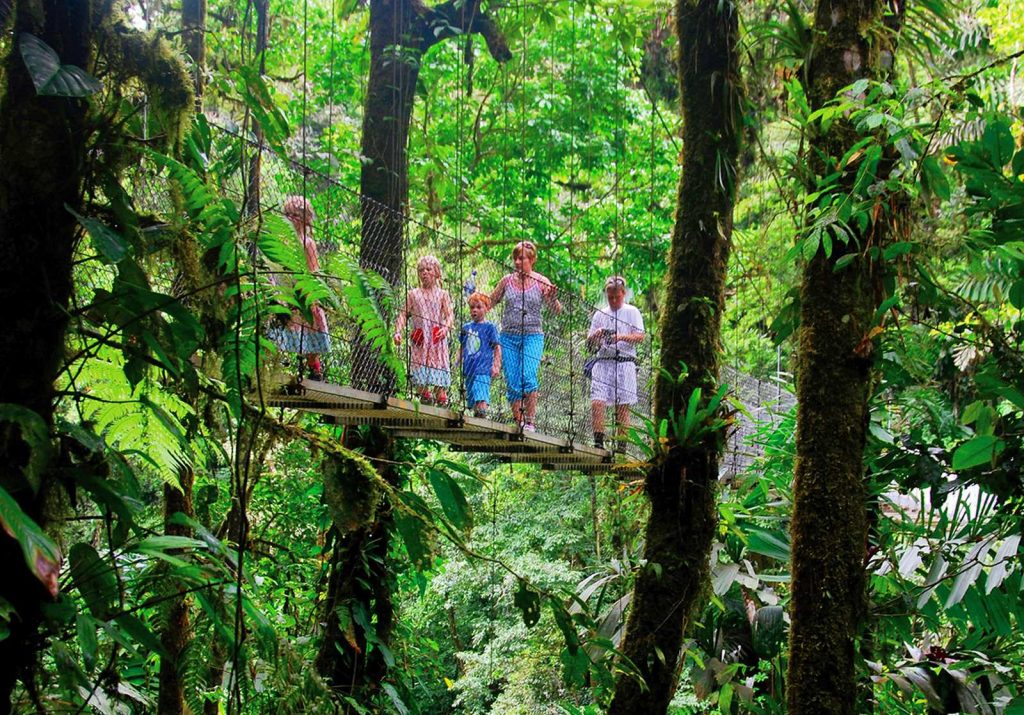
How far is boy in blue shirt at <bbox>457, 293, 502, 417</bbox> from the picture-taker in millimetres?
3645

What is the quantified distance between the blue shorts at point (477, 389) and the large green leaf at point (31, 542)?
289cm

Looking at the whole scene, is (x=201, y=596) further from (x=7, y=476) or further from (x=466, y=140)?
(x=466, y=140)

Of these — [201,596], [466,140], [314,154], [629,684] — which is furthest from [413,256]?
[466,140]

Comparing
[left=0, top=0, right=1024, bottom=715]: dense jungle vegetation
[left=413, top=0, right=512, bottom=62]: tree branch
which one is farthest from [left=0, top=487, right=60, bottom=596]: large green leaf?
[left=413, top=0, right=512, bottom=62]: tree branch

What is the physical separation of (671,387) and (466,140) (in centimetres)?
501

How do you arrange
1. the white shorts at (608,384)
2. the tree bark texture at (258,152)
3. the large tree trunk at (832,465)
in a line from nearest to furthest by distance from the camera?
the tree bark texture at (258,152), the large tree trunk at (832,465), the white shorts at (608,384)

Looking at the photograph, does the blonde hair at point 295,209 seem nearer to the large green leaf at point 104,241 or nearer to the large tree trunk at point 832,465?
the large tree trunk at point 832,465

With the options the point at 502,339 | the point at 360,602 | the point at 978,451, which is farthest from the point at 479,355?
the point at 978,451

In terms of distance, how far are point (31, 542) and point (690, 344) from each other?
6.74 ft

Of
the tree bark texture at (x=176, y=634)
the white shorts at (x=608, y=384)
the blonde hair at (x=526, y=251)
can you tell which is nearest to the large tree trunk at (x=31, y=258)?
the tree bark texture at (x=176, y=634)

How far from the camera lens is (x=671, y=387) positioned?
2586 millimetres

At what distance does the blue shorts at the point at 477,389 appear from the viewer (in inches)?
143

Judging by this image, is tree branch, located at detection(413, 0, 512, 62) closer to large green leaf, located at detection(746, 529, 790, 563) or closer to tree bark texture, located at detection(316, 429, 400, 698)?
tree bark texture, located at detection(316, 429, 400, 698)

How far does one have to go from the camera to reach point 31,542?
2.39ft
